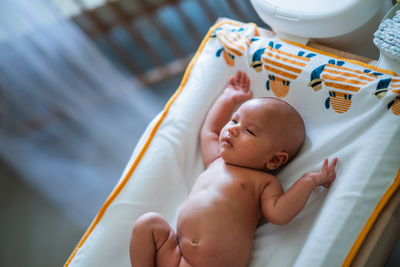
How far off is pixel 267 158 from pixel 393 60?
485mm

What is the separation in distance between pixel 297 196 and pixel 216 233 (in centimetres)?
25

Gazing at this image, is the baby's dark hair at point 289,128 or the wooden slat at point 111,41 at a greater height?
the wooden slat at point 111,41

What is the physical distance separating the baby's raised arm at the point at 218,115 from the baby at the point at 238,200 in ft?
0.42

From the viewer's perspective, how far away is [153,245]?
104cm

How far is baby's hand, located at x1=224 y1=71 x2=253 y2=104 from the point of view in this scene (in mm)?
1271

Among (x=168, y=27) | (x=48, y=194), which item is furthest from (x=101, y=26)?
(x=48, y=194)

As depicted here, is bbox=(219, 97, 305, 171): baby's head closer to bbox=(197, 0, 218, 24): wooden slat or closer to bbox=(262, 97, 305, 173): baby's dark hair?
bbox=(262, 97, 305, 173): baby's dark hair

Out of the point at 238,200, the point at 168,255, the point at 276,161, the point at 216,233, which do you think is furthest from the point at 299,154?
the point at 168,255

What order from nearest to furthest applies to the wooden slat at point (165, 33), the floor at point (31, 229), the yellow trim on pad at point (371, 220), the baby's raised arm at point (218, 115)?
the yellow trim on pad at point (371, 220), the baby's raised arm at point (218, 115), the floor at point (31, 229), the wooden slat at point (165, 33)

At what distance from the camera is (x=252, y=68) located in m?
1.27

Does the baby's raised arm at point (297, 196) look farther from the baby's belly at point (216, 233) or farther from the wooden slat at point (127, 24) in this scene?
the wooden slat at point (127, 24)

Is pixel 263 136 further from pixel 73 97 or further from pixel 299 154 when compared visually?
pixel 73 97

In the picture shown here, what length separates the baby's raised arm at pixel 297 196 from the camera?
99 cm

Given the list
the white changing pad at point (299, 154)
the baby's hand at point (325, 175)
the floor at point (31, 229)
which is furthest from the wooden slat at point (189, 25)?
the baby's hand at point (325, 175)
